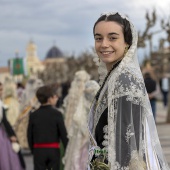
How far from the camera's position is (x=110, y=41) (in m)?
3.12

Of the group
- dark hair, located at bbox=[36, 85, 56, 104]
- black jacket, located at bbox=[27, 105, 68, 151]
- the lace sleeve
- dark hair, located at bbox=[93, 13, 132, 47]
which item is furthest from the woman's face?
dark hair, located at bbox=[36, 85, 56, 104]

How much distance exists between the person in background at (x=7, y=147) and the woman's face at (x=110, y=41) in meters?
4.93

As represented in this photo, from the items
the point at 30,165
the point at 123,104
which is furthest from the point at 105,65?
the point at 30,165

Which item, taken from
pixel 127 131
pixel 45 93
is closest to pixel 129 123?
pixel 127 131

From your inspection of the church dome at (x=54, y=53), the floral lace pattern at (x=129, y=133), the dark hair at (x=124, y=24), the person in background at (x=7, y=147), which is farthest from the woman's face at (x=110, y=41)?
the church dome at (x=54, y=53)

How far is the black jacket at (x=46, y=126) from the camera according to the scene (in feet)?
23.4

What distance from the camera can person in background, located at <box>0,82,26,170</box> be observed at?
7.96 m

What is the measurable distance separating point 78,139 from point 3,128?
1284 mm

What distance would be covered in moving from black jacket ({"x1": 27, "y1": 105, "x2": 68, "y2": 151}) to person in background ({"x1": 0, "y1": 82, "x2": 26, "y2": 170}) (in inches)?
31.9

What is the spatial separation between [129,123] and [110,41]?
18.5 inches

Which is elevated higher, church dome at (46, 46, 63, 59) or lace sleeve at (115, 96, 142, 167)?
lace sleeve at (115, 96, 142, 167)

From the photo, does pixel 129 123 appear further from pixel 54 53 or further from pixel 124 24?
pixel 54 53

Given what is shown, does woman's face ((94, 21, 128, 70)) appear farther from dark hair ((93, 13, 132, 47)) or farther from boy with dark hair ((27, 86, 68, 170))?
boy with dark hair ((27, 86, 68, 170))

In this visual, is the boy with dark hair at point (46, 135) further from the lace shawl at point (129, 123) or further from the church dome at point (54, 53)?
the church dome at point (54, 53)
